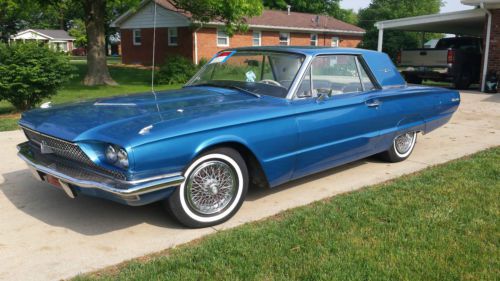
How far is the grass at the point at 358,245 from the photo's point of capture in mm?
3111

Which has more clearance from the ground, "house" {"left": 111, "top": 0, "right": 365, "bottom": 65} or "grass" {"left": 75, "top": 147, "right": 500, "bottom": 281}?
"house" {"left": 111, "top": 0, "right": 365, "bottom": 65}

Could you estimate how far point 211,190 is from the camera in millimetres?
3906

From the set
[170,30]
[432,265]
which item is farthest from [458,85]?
[170,30]

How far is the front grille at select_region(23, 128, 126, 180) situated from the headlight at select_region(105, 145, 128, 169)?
7 centimetres

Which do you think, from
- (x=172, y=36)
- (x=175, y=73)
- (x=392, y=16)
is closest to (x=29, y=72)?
(x=175, y=73)

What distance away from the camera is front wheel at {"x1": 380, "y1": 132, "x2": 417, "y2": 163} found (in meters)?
5.99

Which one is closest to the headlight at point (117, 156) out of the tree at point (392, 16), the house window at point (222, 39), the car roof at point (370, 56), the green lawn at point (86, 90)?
the car roof at point (370, 56)

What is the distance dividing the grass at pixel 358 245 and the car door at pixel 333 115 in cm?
49

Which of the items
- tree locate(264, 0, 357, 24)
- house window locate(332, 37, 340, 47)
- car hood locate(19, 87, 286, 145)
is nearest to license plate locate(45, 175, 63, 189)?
car hood locate(19, 87, 286, 145)

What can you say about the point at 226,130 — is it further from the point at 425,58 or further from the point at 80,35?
the point at 80,35

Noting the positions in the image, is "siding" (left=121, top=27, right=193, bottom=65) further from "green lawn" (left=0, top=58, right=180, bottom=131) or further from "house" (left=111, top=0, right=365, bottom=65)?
"green lawn" (left=0, top=58, right=180, bottom=131)

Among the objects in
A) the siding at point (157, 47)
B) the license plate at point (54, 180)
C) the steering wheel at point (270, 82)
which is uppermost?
the siding at point (157, 47)

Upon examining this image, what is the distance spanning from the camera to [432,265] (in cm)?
320

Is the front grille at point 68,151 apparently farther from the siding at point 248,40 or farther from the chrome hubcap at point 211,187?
the siding at point 248,40
